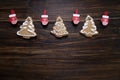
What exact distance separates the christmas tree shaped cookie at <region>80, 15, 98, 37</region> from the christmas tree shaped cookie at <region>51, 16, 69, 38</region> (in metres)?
0.16

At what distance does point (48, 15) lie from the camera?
1807 mm

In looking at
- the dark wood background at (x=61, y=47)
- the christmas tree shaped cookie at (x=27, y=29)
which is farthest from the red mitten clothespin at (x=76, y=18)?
the christmas tree shaped cookie at (x=27, y=29)

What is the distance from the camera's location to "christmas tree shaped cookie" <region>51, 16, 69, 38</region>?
5.76 feet

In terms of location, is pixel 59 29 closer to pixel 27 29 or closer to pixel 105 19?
pixel 27 29

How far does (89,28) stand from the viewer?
5.76 ft

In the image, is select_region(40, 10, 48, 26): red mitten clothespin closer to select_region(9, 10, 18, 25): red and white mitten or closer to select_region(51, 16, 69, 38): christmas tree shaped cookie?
select_region(51, 16, 69, 38): christmas tree shaped cookie

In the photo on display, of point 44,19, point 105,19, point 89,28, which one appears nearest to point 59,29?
point 44,19

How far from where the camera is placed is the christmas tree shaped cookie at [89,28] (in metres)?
1.76

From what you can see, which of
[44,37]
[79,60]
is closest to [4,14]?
[44,37]

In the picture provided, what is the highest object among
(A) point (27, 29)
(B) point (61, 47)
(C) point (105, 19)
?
(C) point (105, 19)

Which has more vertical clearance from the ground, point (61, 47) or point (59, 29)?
point (59, 29)

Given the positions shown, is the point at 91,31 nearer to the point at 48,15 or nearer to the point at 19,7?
the point at 48,15

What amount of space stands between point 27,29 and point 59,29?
0.95ft

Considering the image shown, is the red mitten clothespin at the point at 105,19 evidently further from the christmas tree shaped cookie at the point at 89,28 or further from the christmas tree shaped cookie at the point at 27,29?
the christmas tree shaped cookie at the point at 27,29
